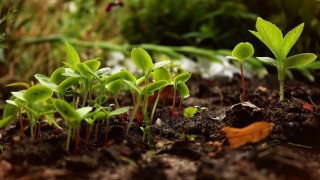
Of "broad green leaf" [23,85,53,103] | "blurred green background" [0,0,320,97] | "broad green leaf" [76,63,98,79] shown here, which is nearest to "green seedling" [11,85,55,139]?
"broad green leaf" [23,85,53,103]

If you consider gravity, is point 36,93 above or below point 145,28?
below

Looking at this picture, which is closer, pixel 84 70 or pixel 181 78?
pixel 84 70

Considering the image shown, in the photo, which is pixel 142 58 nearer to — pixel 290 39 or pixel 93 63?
pixel 93 63

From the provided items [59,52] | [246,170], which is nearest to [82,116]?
[246,170]

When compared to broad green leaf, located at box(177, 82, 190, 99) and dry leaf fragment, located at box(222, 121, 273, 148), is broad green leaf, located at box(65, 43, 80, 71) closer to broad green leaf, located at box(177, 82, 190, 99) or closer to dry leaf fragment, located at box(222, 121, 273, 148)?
broad green leaf, located at box(177, 82, 190, 99)

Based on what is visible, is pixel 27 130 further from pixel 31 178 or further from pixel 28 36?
pixel 28 36

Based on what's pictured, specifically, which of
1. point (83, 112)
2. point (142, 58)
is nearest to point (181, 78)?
point (142, 58)
